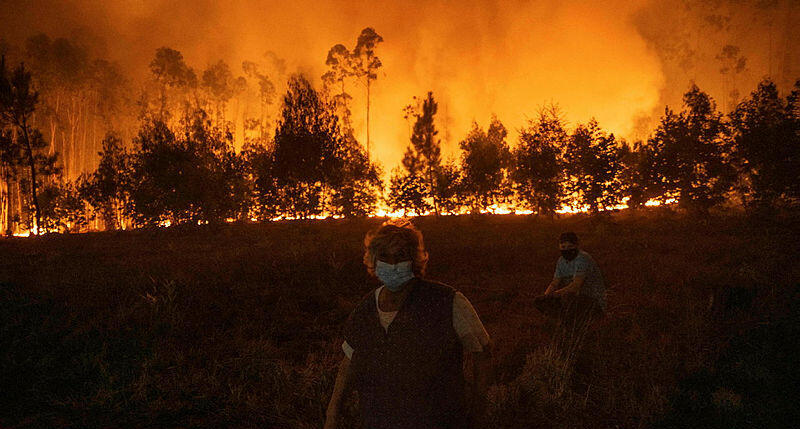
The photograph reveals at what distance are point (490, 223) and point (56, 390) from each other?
927 inches

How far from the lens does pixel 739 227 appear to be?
19.0m

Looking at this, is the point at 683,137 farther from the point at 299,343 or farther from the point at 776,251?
the point at 299,343

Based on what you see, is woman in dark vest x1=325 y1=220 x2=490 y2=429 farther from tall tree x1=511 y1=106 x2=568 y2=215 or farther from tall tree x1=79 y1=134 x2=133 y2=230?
tall tree x1=79 y1=134 x2=133 y2=230

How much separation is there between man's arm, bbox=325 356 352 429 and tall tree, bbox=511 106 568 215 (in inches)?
905

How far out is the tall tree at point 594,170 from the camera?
72.1 ft

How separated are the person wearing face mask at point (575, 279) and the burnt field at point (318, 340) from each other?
0.53 m

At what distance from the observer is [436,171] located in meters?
29.3

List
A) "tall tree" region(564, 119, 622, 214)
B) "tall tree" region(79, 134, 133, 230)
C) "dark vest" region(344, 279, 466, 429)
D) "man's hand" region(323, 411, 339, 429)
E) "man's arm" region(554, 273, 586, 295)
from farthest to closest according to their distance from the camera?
1. "tall tree" region(79, 134, 133, 230)
2. "tall tree" region(564, 119, 622, 214)
3. "man's arm" region(554, 273, 586, 295)
4. "man's hand" region(323, 411, 339, 429)
5. "dark vest" region(344, 279, 466, 429)

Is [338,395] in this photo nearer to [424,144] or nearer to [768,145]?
[768,145]

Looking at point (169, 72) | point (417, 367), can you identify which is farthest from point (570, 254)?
point (169, 72)

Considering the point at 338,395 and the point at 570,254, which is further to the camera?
the point at 570,254

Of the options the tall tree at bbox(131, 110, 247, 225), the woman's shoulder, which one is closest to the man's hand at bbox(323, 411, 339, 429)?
the woman's shoulder

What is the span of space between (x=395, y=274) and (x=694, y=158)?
25.3 metres

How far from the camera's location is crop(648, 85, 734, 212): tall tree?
2103 cm
